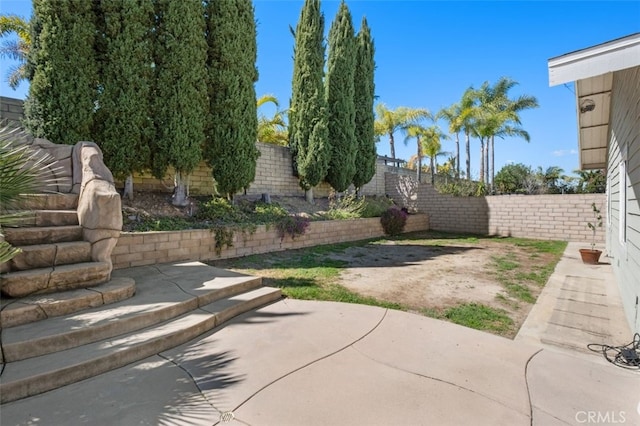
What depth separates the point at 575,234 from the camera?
9578 mm

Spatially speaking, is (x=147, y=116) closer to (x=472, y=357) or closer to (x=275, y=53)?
(x=275, y=53)

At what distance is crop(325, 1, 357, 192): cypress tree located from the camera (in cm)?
1116

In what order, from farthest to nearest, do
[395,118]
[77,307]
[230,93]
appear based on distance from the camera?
[395,118], [230,93], [77,307]

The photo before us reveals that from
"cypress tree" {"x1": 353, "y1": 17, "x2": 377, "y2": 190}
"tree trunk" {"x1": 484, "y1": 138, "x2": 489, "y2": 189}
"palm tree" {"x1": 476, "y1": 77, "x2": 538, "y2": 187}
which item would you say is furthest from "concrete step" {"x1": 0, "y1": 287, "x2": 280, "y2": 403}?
"tree trunk" {"x1": 484, "y1": 138, "x2": 489, "y2": 189}

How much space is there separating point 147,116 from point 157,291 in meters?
4.55

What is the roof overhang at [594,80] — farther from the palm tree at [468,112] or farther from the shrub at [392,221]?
the palm tree at [468,112]

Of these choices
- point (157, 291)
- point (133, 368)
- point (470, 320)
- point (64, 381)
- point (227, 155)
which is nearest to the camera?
point (64, 381)

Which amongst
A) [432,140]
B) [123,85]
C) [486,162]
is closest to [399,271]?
[123,85]

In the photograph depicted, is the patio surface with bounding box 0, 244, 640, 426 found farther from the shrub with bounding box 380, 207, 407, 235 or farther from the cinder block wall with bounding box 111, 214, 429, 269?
the shrub with bounding box 380, 207, 407, 235

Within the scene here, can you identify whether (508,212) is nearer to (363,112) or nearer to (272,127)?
(363,112)

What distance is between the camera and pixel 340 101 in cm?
1122

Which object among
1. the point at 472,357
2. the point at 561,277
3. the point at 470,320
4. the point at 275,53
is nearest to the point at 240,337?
the point at 472,357

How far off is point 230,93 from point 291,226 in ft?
12.3

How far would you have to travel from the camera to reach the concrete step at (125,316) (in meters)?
2.22
